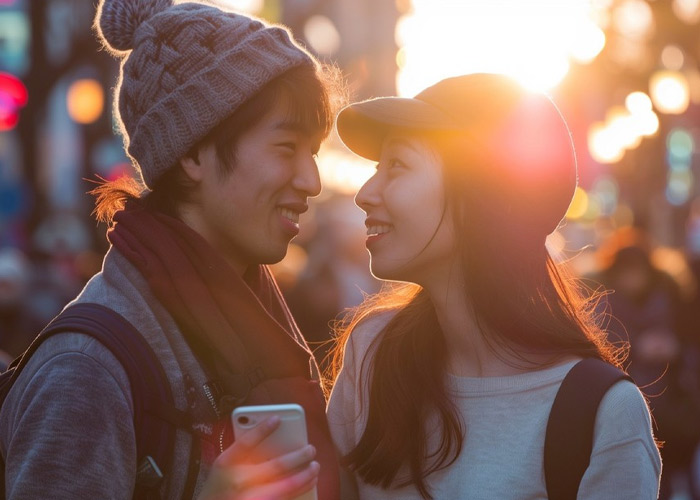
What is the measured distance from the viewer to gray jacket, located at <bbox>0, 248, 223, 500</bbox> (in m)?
2.74

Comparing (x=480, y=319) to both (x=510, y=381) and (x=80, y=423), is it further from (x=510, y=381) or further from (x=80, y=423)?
(x=80, y=423)

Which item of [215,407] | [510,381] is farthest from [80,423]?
[510,381]

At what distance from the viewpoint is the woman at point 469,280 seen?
11.2 ft

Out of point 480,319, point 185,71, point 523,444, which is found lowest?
point 523,444

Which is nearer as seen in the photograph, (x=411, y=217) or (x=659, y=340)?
(x=411, y=217)

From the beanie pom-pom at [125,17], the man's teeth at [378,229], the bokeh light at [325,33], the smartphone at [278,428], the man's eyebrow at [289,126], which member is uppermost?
the beanie pom-pom at [125,17]

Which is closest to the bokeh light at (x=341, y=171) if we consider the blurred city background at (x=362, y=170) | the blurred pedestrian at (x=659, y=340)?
the blurred city background at (x=362, y=170)

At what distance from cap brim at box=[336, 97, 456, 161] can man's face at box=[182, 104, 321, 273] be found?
0.24m

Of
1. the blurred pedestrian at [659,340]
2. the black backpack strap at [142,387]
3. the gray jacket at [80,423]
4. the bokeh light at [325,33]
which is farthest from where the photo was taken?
the bokeh light at [325,33]

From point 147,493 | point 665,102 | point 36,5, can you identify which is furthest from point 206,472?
point 665,102

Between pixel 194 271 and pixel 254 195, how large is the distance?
0.36 meters

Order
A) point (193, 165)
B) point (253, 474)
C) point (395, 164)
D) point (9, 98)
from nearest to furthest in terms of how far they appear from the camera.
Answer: point (253, 474) → point (193, 165) → point (395, 164) → point (9, 98)

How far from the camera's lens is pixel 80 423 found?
2.78m

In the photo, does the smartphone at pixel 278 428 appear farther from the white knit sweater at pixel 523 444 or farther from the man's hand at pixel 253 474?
the white knit sweater at pixel 523 444
